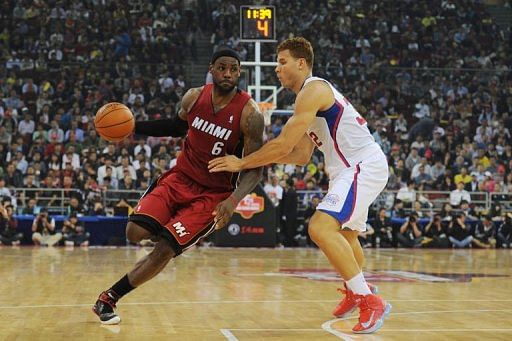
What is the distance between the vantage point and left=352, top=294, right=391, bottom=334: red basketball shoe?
19.9 ft

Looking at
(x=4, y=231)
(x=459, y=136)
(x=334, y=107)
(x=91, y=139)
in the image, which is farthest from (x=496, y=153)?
(x=334, y=107)

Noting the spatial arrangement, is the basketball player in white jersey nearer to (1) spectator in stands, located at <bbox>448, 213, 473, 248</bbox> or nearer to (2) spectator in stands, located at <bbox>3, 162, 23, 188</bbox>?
(1) spectator in stands, located at <bbox>448, 213, 473, 248</bbox>

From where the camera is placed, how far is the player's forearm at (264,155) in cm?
618

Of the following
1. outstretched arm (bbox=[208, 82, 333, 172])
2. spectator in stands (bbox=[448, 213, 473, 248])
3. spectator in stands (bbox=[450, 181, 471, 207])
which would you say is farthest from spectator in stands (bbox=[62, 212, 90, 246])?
outstretched arm (bbox=[208, 82, 333, 172])

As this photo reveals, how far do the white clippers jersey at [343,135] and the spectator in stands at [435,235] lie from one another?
13194 millimetres

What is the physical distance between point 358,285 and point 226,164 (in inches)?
49.0


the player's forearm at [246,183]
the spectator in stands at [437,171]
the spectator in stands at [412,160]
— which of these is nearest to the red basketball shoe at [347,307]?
the player's forearm at [246,183]

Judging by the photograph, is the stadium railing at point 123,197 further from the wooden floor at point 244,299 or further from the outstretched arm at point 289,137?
the outstretched arm at point 289,137

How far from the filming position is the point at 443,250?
18.6 meters

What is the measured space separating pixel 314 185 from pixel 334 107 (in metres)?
14.1

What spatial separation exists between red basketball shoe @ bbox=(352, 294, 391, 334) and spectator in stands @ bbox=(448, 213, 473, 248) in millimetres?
13808

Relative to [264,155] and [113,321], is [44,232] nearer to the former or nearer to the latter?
[113,321]

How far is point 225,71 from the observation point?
634 cm

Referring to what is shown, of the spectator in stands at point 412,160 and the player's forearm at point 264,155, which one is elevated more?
the player's forearm at point 264,155
